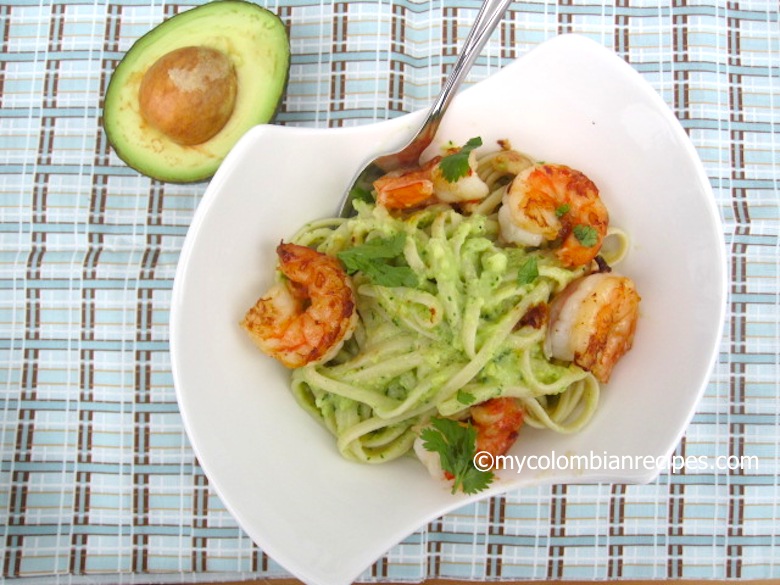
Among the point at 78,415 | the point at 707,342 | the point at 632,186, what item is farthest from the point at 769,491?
the point at 78,415

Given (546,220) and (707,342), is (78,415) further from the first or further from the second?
(707,342)

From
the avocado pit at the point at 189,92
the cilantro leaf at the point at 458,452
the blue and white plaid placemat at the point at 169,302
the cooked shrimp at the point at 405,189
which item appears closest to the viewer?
the cilantro leaf at the point at 458,452

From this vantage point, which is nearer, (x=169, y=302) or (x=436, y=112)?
(x=436, y=112)

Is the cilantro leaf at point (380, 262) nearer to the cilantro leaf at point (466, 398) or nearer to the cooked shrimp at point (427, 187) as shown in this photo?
the cooked shrimp at point (427, 187)

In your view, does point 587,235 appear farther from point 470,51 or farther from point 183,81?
point 183,81

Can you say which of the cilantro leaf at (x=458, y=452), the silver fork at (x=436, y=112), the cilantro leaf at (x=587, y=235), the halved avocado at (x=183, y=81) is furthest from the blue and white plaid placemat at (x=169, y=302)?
the cilantro leaf at (x=587, y=235)

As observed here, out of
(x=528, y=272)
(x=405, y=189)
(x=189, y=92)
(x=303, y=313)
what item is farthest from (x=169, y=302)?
(x=528, y=272)
